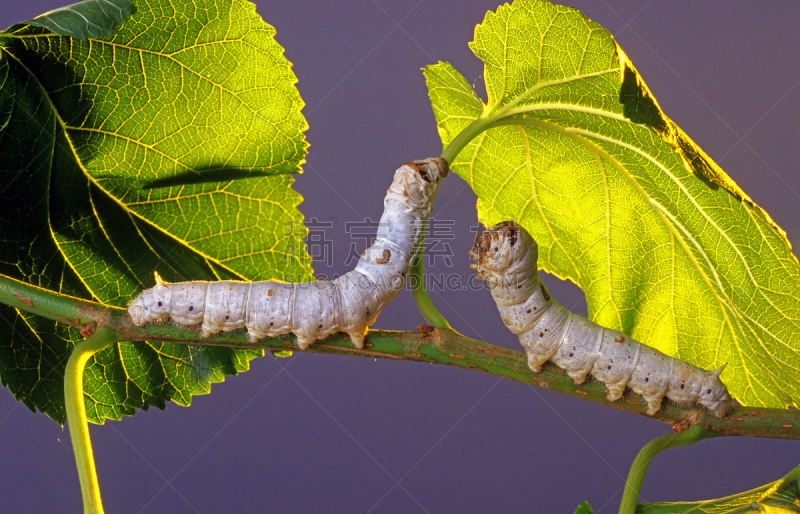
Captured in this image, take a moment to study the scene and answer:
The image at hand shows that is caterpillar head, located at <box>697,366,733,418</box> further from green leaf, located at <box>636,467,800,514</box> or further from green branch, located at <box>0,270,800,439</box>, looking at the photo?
green leaf, located at <box>636,467,800,514</box>

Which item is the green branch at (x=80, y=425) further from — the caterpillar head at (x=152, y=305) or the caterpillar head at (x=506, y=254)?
the caterpillar head at (x=506, y=254)

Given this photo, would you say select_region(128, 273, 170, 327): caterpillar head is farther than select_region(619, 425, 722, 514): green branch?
Yes

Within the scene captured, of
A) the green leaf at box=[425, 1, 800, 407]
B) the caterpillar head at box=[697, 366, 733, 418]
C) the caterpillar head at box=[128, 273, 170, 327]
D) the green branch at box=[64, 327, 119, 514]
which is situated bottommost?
the green branch at box=[64, 327, 119, 514]

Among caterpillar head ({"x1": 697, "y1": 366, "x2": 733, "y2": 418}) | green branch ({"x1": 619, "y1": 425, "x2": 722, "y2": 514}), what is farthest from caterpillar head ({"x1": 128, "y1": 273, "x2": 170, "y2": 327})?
caterpillar head ({"x1": 697, "y1": 366, "x2": 733, "y2": 418})

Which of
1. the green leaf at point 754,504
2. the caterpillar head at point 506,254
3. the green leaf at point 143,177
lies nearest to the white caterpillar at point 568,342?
the caterpillar head at point 506,254

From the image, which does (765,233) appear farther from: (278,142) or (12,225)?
(12,225)

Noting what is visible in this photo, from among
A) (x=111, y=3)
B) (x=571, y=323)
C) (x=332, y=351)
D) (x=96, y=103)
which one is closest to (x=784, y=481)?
(x=571, y=323)

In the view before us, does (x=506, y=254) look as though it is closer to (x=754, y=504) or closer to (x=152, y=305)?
(x=754, y=504)
